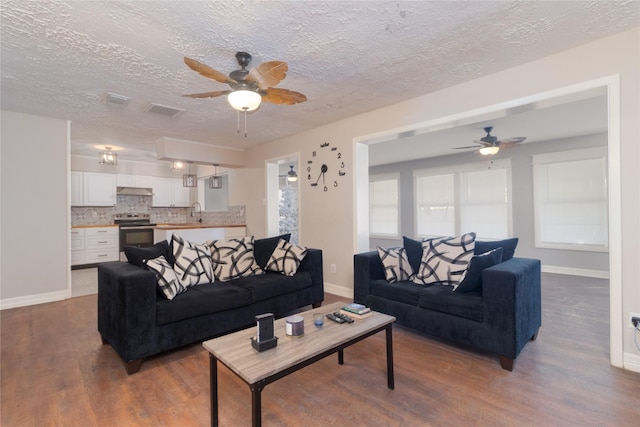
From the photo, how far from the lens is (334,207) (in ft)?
14.2

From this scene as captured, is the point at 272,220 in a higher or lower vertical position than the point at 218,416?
higher

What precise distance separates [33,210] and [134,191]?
3.45m

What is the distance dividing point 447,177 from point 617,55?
459 cm

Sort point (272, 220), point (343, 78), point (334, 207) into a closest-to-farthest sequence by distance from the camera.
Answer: point (343, 78)
point (334, 207)
point (272, 220)

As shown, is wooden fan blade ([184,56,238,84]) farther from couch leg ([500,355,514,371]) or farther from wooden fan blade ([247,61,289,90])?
couch leg ([500,355,514,371])

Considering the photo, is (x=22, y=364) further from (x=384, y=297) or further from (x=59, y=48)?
(x=384, y=297)

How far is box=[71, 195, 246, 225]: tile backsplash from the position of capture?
21.5 feet

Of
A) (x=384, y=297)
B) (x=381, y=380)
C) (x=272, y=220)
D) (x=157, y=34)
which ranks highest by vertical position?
(x=157, y=34)

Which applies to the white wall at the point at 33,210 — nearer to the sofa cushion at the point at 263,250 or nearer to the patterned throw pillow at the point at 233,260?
the patterned throw pillow at the point at 233,260

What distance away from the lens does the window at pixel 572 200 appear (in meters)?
5.03

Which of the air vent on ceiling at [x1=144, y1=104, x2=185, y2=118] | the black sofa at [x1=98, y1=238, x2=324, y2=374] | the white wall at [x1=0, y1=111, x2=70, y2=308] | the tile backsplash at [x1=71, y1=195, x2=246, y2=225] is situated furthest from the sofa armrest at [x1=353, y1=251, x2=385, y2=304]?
the white wall at [x1=0, y1=111, x2=70, y2=308]

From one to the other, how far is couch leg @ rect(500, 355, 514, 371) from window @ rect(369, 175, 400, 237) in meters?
5.56

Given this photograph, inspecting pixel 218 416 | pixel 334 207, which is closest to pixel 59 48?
pixel 218 416

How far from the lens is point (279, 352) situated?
158 centimetres
